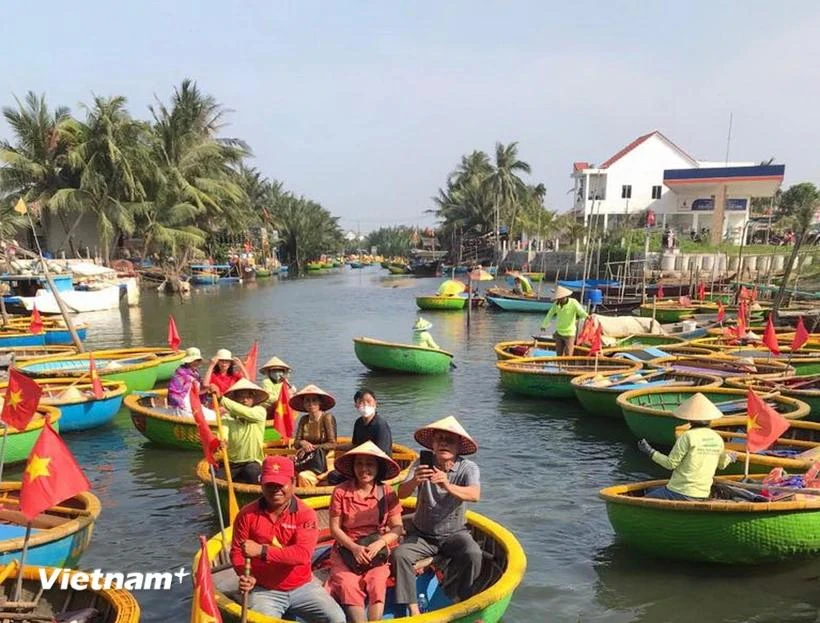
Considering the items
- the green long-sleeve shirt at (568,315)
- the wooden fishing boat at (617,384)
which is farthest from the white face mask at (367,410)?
the green long-sleeve shirt at (568,315)

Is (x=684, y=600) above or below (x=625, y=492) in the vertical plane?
below

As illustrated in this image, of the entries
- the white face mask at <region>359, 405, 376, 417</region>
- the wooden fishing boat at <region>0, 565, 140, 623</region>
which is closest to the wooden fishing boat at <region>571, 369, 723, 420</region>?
the white face mask at <region>359, 405, 376, 417</region>

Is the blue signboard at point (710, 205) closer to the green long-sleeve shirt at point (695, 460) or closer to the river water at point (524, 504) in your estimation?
the river water at point (524, 504)

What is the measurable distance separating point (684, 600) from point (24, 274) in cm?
3441

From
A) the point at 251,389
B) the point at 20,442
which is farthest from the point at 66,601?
the point at 20,442

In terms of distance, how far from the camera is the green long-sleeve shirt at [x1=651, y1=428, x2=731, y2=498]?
24.3 feet

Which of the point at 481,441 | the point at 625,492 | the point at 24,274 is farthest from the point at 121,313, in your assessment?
the point at 625,492

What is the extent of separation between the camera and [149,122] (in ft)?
159

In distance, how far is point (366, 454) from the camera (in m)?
5.50

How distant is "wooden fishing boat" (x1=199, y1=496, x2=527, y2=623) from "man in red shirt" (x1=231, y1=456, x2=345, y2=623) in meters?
0.25

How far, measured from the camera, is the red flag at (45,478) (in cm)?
523

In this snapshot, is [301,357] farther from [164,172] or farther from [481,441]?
[164,172]

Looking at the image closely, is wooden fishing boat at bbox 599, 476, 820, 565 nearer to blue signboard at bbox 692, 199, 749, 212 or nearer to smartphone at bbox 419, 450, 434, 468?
smartphone at bbox 419, 450, 434, 468

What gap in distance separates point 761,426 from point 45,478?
7433mm
